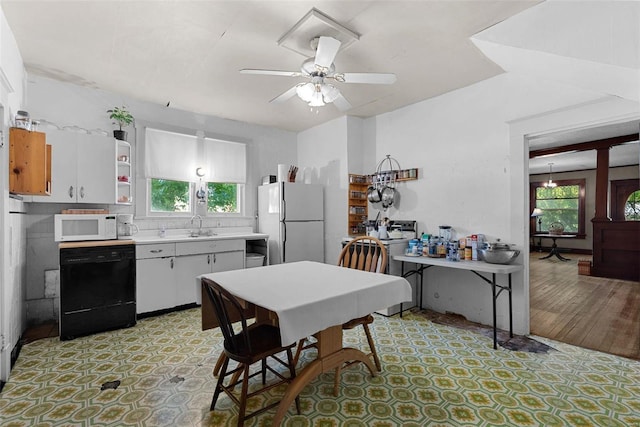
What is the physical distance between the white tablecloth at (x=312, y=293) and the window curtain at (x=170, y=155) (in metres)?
2.56

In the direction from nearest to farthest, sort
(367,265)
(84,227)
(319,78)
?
1. (319,78)
2. (367,265)
3. (84,227)

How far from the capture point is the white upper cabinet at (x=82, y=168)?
10.8 feet

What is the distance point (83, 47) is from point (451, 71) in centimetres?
350

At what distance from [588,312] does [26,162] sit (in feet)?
19.5

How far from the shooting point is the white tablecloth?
166 centimetres

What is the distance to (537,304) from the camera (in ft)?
13.8

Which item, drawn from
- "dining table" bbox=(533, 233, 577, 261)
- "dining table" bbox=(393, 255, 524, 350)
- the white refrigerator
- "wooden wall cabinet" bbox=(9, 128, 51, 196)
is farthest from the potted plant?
"dining table" bbox=(533, 233, 577, 261)

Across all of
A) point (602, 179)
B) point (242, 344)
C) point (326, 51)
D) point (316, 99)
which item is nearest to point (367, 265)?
point (242, 344)

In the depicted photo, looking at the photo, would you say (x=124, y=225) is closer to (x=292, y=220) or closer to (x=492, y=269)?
(x=292, y=220)

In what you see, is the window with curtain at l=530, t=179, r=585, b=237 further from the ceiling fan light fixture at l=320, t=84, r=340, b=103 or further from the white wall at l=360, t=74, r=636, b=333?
the ceiling fan light fixture at l=320, t=84, r=340, b=103

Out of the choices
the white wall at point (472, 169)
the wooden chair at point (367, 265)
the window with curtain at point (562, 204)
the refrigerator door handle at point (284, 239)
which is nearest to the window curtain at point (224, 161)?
the refrigerator door handle at point (284, 239)

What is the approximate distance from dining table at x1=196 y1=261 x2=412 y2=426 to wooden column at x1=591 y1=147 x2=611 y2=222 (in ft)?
19.1

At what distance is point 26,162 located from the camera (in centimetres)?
246

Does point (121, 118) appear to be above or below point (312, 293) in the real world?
above
